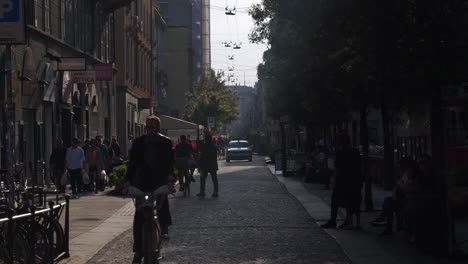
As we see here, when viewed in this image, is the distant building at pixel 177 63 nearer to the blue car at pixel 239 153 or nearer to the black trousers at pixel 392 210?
the blue car at pixel 239 153

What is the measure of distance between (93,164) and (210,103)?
218ft

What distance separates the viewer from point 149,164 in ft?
35.1

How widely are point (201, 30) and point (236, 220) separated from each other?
442 ft

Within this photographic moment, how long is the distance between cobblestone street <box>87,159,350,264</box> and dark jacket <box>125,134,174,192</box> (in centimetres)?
144

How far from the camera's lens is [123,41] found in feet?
154

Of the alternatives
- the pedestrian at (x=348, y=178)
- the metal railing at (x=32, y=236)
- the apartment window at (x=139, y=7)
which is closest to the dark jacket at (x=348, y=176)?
the pedestrian at (x=348, y=178)

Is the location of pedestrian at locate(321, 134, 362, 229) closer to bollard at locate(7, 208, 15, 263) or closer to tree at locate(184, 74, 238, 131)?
bollard at locate(7, 208, 15, 263)

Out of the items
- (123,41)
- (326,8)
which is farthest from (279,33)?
(123,41)

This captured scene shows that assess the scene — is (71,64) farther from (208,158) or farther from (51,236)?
(51,236)

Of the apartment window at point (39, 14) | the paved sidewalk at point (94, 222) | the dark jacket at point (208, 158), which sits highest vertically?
the apartment window at point (39, 14)

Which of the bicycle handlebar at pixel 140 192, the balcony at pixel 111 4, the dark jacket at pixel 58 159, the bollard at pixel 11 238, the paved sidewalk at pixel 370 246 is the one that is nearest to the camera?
the bollard at pixel 11 238

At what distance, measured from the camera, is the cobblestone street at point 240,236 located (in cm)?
1206

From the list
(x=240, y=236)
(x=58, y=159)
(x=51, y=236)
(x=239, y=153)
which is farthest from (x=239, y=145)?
(x=51, y=236)

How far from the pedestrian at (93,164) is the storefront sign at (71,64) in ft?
9.45
